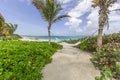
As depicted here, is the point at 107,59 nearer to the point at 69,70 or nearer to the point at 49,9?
the point at 69,70

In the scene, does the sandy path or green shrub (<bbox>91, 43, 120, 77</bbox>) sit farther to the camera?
green shrub (<bbox>91, 43, 120, 77</bbox>)

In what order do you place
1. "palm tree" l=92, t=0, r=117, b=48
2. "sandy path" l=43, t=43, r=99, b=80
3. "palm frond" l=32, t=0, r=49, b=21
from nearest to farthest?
"sandy path" l=43, t=43, r=99, b=80
"palm tree" l=92, t=0, r=117, b=48
"palm frond" l=32, t=0, r=49, b=21

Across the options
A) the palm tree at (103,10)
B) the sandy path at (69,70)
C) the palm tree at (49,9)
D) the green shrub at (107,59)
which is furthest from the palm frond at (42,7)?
the green shrub at (107,59)

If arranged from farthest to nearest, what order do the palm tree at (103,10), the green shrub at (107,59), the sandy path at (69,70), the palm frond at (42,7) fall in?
1. the palm frond at (42,7)
2. the palm tree at (103,10)
3. the green shrub at (107,59)
4. the sandy path at (69,70)

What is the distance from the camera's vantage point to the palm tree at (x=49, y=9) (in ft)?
54.8

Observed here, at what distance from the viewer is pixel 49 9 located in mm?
16875

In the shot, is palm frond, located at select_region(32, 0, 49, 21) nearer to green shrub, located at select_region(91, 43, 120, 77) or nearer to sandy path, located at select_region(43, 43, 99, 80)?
sandy path, located at select_region(43, 43, 99, 80)

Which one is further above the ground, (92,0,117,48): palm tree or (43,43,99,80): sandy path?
(92,0,117,48): palm tree

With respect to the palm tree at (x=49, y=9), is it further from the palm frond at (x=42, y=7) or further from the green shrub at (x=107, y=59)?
→ the green shrub at (x=107, y=59)

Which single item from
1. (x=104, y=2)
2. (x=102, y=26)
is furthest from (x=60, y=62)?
(x=104, y=2)

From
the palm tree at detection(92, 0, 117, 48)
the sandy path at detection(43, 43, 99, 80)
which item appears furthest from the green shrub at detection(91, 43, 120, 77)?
the palm tree at detection(92, 0, 117, 48)

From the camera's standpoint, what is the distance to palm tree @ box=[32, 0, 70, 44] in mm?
16703

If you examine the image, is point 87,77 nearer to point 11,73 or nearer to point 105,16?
point 11,73

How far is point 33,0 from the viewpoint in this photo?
1686 centimetres
